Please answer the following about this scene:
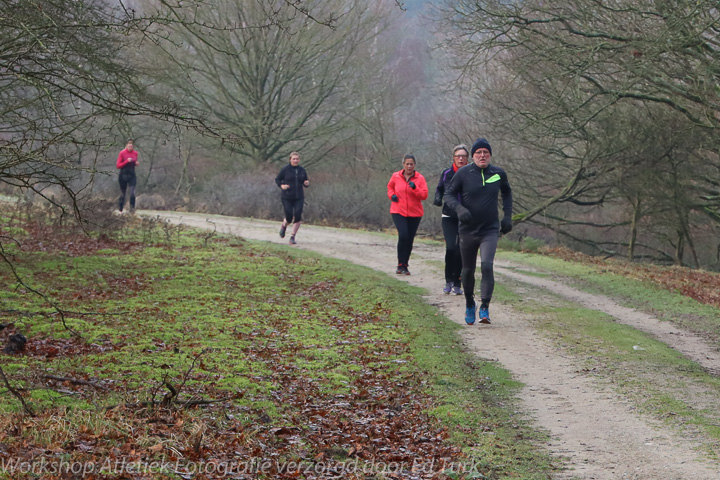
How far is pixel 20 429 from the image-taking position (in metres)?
4.70

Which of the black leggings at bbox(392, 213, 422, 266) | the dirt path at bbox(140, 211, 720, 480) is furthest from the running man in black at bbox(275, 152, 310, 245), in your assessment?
the dirt path at bbox(140, 211, 720, 480)

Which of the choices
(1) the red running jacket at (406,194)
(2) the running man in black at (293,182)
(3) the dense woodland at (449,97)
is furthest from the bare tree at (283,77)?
(1) the red running jacket at (406,194)

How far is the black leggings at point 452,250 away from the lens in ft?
40.8

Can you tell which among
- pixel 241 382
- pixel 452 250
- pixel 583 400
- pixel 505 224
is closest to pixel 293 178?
pixel 452 250

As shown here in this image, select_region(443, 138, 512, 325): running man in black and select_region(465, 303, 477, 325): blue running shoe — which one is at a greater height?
select_region(443, 138, 512, 325): running man in black

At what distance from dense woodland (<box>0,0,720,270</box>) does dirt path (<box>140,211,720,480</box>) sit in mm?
3743

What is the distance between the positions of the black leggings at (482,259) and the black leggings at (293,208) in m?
8.55

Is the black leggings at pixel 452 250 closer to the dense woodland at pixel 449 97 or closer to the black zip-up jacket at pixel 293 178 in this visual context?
the dense woodland at pixel 449 97

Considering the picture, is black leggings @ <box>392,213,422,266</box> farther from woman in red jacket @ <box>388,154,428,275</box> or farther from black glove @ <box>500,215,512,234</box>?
black glove @ <box>500,215,512,234</box>

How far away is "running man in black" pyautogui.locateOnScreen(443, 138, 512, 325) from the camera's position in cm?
999

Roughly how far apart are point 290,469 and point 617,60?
1322 centimetres

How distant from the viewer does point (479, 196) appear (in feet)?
32.8

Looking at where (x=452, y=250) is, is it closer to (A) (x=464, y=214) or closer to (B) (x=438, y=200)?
(B) (x=438, y=200)

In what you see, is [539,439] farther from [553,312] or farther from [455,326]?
[553,312]
